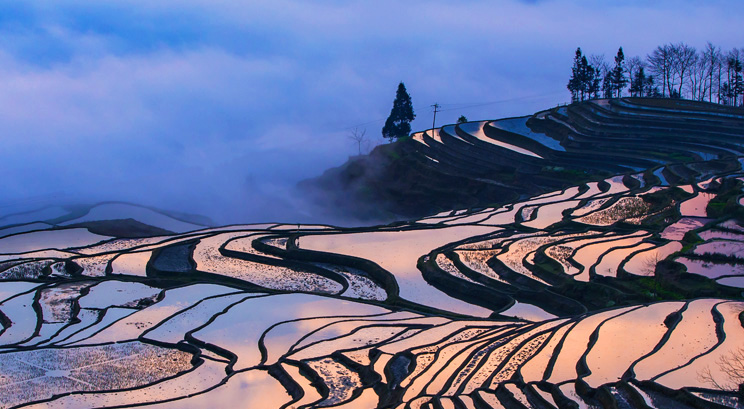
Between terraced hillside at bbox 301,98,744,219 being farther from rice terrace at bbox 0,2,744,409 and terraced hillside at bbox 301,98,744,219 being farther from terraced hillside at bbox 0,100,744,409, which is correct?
terraced hillside at bbox 0,100,744,409

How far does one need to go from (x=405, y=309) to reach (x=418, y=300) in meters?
1.21

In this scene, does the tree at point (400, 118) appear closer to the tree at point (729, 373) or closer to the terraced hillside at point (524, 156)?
the terraced hillside at point (524, 156)

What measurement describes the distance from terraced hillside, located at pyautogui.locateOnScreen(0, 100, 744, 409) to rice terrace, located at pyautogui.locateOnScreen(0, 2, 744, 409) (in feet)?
Answer: 0.29

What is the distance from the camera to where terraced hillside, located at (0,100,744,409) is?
53.4ft

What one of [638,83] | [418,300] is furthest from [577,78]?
[418,300]

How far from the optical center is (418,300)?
87.9 ft

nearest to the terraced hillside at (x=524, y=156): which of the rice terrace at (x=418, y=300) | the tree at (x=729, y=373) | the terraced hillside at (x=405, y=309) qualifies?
the rice terrace at (x=418, y=300)

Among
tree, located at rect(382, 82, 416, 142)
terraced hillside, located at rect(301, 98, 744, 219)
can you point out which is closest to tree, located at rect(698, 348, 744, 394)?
terraced hillside, located at rect(301, 98, 744, 219)

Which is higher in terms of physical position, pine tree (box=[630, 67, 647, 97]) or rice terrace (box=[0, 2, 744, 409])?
pine tree (box=[630, 67, 647, 97])

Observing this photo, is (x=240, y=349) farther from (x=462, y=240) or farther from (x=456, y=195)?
(x=456, y=195)

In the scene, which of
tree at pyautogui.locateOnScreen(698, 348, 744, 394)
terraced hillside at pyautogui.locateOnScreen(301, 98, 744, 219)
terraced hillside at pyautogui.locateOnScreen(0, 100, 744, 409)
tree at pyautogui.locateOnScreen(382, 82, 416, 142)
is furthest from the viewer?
tree at pyautogui.locateOnScreen(382, 82, 416, 142)

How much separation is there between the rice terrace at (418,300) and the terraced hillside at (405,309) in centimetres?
9

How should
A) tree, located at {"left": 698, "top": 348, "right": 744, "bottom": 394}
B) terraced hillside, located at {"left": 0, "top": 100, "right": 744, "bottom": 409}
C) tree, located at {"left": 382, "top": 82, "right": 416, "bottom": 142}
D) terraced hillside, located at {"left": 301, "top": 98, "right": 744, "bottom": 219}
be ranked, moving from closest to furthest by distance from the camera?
tree, located at {"left": 698, "top": 348, "right": 744, "bottom": 394}, terraced hillside, located at {"left": 0, "top": 100, "right": 744, "bottom": 409}, terraced hillside, located at {"left": 301, "top": 98, "right": 744, "bottom": 219}, tree, located at {"left": 382, "top": 82, "right": 416, "bottom": 142}

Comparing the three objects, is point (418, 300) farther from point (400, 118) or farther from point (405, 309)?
point (400, 118)
